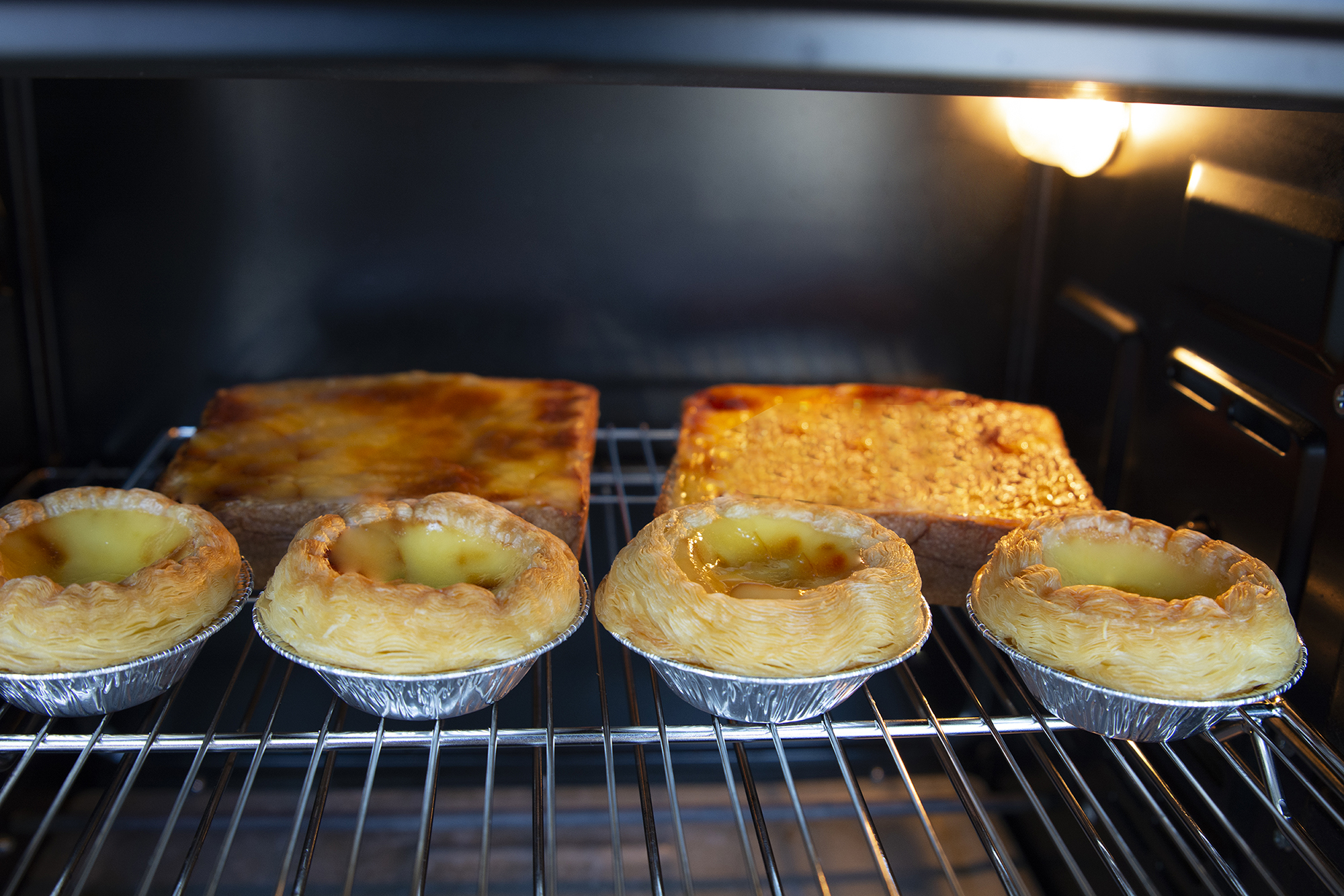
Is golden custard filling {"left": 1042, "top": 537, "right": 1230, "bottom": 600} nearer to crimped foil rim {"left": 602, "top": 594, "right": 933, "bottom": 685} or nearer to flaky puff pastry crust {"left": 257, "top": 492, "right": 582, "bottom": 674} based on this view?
crimped foil rim {"left": 602, "top": 594, "right": 933, "bottom": 685}

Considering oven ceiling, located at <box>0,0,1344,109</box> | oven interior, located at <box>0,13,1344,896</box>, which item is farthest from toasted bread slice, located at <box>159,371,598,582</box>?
oven ceiling, located at <box>0,0,1344,109</box>

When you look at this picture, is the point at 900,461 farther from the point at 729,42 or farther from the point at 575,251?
→ the point at 729,42

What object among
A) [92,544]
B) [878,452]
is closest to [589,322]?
[878,452]

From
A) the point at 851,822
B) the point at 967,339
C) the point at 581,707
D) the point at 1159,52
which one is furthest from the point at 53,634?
the point at 967,339

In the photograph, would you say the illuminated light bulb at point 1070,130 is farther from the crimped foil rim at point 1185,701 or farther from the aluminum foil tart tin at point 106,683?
the aluminum foil tart tin at point 106,683

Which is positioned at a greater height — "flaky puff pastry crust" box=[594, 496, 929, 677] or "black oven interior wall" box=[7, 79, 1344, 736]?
"black oven interior wall" box=[7, 79, 1344, 736]

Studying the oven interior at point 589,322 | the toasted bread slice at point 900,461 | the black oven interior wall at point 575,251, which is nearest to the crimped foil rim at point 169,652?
the oven interior at point 589,322

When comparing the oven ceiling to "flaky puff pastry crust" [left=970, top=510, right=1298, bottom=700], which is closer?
the oven ceiling
